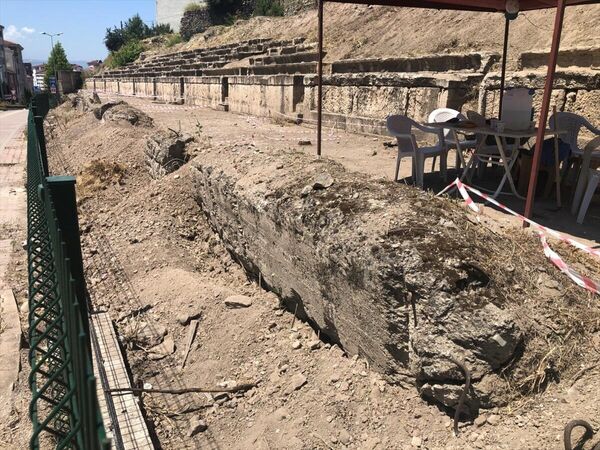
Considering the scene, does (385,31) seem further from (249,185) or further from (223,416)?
(223,416)

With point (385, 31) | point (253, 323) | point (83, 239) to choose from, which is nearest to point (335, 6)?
point (385, 31)

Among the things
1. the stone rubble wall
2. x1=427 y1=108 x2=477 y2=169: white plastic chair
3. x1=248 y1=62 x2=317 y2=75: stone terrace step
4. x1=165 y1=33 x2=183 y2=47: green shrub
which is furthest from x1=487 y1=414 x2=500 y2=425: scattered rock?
x1=165 y1=33 x2=183 y2=47: green shrub

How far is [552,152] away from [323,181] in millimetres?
2913

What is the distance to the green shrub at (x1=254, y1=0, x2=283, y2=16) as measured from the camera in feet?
118

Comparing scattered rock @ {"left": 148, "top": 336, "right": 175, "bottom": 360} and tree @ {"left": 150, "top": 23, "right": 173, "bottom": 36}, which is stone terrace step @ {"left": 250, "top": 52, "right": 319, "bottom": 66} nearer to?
scattered rock @ {"left": 148, "top": 336, "right": 175, "bottom": 360}

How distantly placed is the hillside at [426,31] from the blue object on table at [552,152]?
16.7 ft

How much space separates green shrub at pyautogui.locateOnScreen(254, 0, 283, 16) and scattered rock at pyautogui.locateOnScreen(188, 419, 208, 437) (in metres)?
35.8

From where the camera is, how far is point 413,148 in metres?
5.89

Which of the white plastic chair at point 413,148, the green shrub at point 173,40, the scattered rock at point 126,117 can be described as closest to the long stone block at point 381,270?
the white plastic chair at point 413,148

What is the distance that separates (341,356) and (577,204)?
121 inches

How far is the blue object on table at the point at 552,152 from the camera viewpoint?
555 cm

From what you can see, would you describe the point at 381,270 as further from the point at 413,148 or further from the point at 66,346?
the point at 413,148

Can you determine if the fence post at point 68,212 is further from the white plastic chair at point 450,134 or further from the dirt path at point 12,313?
the white plastic chair at point 450,134

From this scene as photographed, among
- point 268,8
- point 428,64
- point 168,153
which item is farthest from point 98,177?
point 268,8
